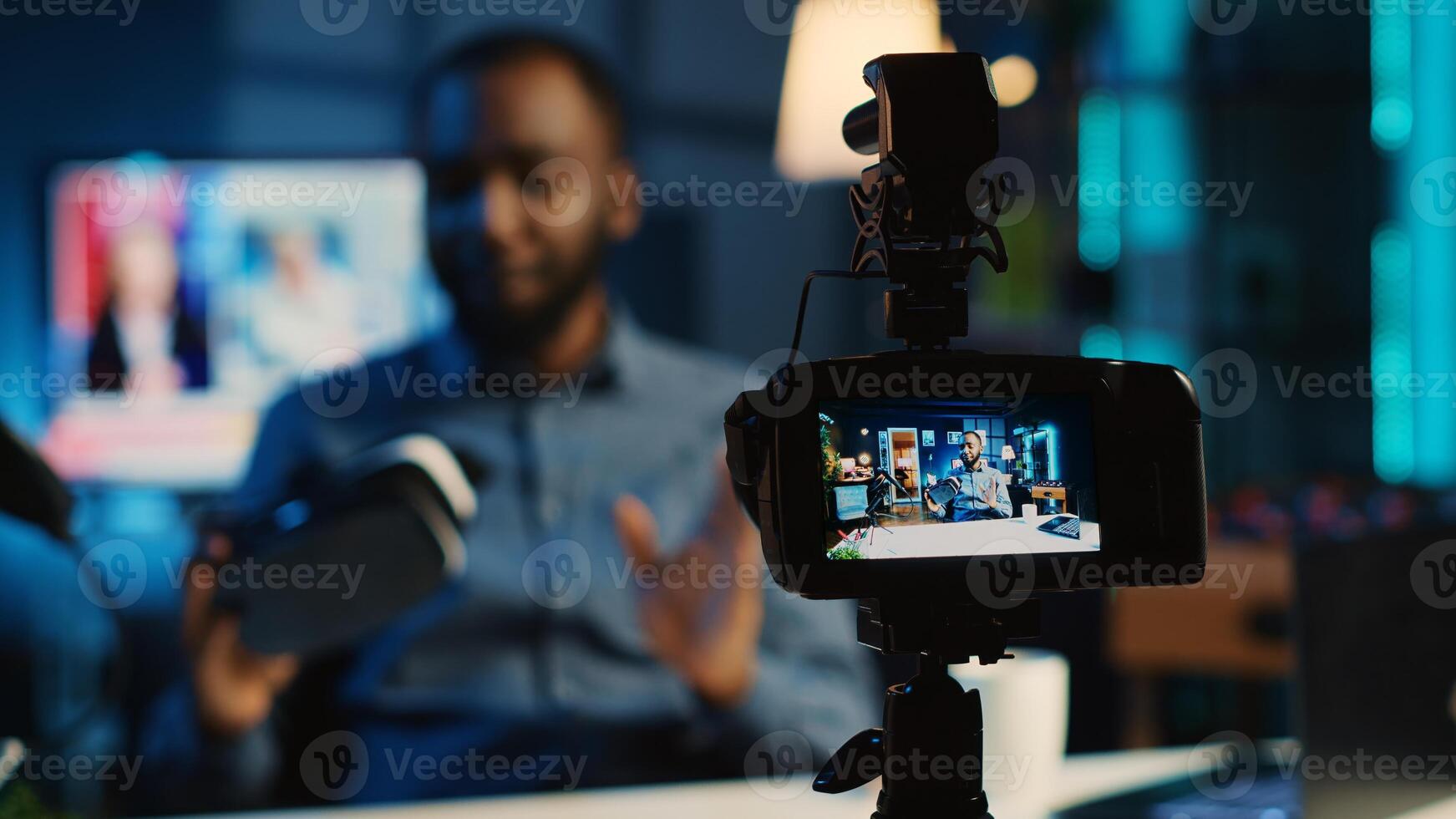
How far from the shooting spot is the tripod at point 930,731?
0.70 meters

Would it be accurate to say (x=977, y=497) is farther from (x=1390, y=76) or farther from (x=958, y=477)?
(x=1390, y=76)

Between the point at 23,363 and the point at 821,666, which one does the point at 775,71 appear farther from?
the point at 23,363

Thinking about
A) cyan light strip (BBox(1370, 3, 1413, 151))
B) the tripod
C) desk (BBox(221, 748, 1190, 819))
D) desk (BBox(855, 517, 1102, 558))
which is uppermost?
cyan light strip (BBox(1370, 3, 1413, 151))

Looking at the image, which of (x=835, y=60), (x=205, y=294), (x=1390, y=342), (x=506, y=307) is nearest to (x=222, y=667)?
(x=205, y=294)

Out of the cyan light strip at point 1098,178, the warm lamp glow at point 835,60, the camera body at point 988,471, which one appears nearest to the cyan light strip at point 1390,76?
the cyan light strip at point 1098,178

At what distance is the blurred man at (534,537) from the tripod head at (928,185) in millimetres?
1510

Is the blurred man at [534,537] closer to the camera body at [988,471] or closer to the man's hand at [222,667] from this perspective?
the man's hand at [222,667]

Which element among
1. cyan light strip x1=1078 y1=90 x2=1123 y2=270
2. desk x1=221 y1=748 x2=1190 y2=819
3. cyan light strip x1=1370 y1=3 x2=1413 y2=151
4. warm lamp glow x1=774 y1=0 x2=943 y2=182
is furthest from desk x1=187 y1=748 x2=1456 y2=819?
cyan light strip x1=1370 y1=3 x2=1413 y2=151

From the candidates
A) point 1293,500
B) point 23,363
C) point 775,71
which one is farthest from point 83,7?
point 1293,500

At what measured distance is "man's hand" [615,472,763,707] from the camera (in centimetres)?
221

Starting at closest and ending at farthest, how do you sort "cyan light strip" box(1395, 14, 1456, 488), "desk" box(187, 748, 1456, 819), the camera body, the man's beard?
the camera body → "desk" box(187, 748, 1456, 819) → the man's beard → "cyan light strip" box(1395, 14, 1456, 488)

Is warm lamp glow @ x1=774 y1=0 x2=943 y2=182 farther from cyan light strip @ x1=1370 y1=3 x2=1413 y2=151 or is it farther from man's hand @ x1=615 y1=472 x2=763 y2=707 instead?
cyan light strip @ x1=1370 y1=3 x2=1413 y2=151

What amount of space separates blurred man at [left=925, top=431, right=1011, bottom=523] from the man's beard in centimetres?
159

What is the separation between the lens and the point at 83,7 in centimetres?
212
